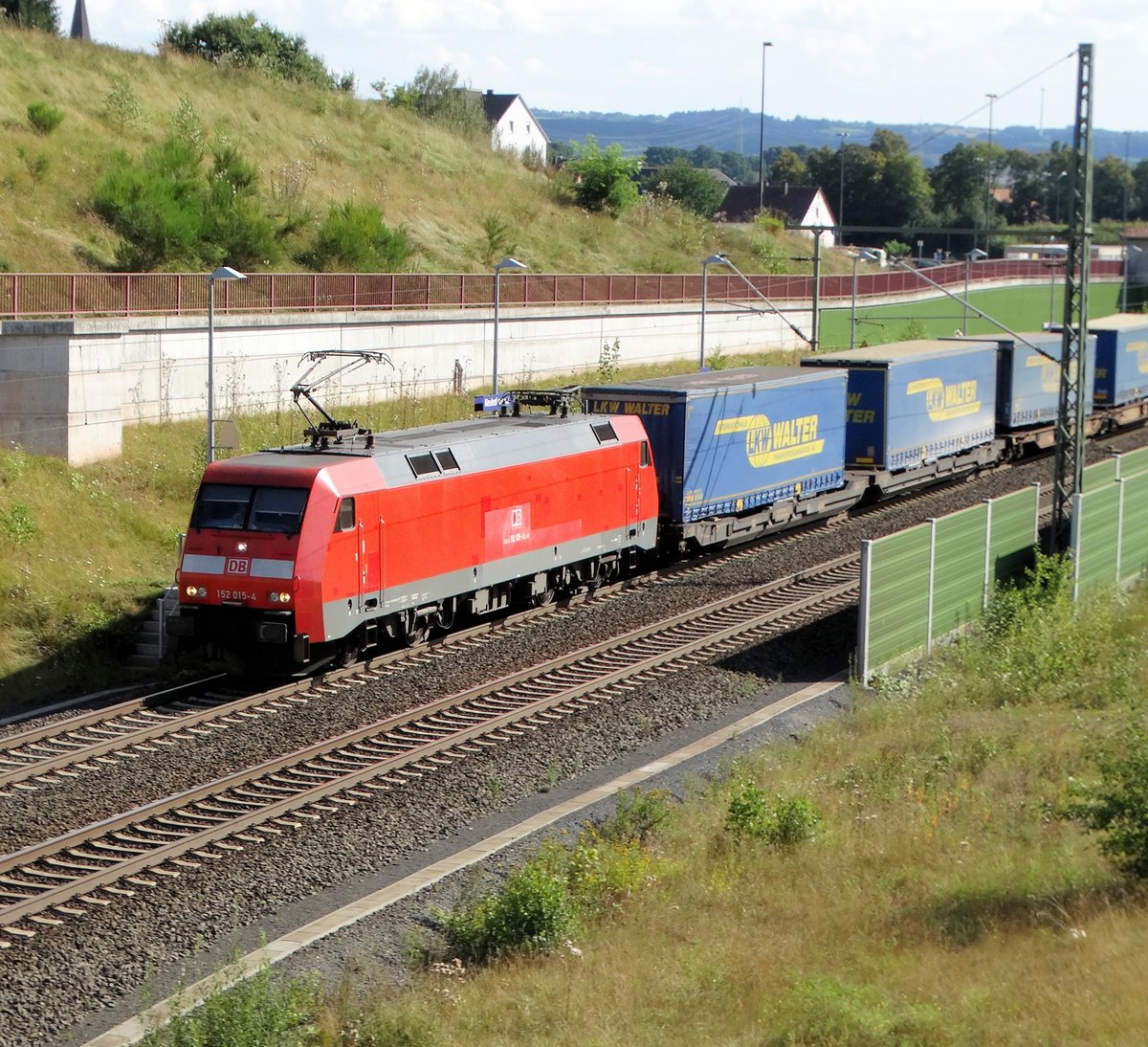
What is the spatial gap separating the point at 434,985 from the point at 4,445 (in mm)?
18019

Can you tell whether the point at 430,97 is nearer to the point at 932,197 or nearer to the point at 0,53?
the point at 0,53

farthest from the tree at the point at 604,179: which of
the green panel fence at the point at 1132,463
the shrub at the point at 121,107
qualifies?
the green panel fence at the point at 1132,463

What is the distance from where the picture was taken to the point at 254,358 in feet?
104

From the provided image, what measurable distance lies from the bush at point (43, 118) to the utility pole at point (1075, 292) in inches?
1103

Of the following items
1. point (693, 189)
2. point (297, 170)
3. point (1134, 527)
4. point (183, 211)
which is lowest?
point (1134, 527)

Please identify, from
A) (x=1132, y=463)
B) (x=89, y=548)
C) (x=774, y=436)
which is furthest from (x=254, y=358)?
(x=1132, y=463)

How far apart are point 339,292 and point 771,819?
24.4 metres

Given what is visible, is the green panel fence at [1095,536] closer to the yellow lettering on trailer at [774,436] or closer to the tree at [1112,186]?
the yellow lettering on trailer at [774,436]

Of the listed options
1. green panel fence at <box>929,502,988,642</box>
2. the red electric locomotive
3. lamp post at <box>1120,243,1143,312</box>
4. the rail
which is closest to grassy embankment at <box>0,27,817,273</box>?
the rail

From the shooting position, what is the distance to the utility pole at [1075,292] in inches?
890

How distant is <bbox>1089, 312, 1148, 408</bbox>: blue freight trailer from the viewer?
45.0 meters

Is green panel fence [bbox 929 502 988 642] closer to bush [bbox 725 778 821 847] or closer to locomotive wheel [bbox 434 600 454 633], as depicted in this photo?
locomotive wheel [bbox 434 600 454 633]

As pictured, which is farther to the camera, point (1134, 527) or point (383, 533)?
point (1134, 527)

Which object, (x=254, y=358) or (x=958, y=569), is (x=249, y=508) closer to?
(x=958, y=569)
